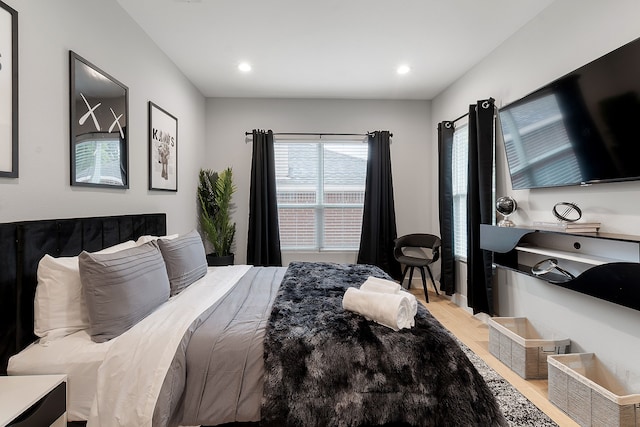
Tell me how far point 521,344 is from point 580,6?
2.39 metres

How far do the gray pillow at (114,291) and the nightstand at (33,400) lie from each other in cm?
25

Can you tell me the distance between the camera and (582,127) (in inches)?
78.5

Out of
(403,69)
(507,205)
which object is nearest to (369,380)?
(507,205)

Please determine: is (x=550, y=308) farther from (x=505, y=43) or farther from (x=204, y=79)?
(x=204, y=79)

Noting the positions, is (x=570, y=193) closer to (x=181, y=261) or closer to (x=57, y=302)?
(x=181, y=261)

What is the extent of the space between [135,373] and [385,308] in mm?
1160

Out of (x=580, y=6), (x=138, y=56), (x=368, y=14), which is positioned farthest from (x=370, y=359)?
(x=138, y=56)

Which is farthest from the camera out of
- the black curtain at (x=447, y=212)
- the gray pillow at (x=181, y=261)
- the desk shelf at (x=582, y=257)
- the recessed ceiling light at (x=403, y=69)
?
the black curtain at (x=447, y=212)

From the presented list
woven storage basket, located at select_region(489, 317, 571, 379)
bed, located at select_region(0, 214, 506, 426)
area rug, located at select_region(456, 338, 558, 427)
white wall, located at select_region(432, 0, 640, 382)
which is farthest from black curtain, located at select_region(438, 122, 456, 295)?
bed, located at select_region(0, 214, 506, 426)

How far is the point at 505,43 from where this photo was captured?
2.88 m

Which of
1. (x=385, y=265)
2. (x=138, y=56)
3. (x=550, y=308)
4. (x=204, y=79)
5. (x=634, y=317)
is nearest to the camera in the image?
(x=634, y=317)

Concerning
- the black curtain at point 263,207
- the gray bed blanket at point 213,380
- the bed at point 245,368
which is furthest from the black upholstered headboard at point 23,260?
the black curtain at point 263,207

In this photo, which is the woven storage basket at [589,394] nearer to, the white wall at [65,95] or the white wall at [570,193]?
the white wall at [570,193]

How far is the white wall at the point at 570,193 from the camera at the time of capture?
1823 millimetres
